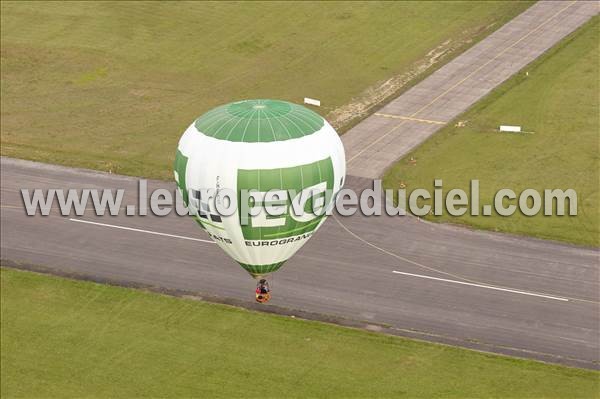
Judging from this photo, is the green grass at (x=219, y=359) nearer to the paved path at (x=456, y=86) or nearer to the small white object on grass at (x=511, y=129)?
the paved path at (x=456, y=86)

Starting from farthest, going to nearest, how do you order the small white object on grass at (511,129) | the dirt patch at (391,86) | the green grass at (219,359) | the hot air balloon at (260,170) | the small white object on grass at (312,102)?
the small white object on grass at (312,102)
the dirt patch at (391,86)
the small white object on grass at (511,129)
the green grass at (219,359)
the hot air balloon at (260,170)

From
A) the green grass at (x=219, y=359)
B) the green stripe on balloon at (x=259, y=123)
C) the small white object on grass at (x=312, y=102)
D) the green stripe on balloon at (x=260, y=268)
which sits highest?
the green stripe on balloon at (x=259, y=123)

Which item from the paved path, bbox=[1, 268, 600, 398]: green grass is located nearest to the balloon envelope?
bbox=[1, 268, 600, 398]: green grass

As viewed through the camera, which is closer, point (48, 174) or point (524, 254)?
point (524, 254)

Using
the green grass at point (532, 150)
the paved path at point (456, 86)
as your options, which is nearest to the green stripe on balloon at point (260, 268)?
the green grass at point (532, 150)

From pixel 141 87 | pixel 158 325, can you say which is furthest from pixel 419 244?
pixel 141 87

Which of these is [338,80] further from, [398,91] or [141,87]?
[141,87]

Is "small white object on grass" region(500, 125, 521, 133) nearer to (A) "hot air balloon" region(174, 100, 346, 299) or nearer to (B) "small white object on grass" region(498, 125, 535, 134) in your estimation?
(B) "small white object on grass" region(498, 125, 535, 134)

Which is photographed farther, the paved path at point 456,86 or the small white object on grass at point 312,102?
the small white object on grass at point 312,102
